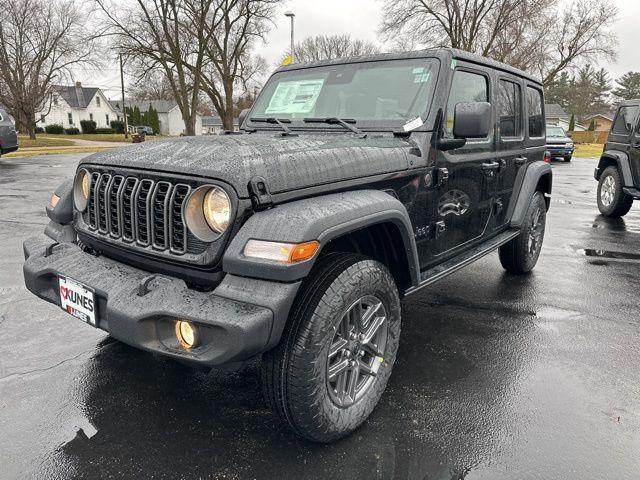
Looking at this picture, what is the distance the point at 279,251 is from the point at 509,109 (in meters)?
3.14

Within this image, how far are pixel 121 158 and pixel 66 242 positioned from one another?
0.70 metres

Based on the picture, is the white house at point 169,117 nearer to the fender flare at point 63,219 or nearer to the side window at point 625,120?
the side window at point 625,120

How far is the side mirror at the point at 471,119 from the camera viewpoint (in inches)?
112

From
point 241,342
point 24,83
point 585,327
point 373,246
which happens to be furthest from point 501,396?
point 24,83

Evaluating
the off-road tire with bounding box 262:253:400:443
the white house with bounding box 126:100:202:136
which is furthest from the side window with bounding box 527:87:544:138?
the white house with bounding box 126:100:202:136

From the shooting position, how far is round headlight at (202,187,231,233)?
2.05m

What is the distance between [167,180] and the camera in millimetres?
2188

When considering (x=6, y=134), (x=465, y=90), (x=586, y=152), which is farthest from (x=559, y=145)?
(x=6, y=134)

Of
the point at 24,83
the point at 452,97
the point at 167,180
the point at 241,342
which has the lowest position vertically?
the point at 241,342

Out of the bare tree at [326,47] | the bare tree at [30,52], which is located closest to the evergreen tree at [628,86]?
the bare tree at [326,47]

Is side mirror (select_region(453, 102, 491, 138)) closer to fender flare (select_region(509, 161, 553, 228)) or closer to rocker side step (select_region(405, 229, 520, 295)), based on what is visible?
rocker side step (select_region(405, 229, 520, 295))

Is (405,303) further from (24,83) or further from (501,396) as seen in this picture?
(24,83)

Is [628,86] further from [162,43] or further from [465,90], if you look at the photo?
[465,90]

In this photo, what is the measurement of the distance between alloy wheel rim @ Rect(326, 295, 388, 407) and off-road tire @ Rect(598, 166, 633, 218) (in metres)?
7.58
